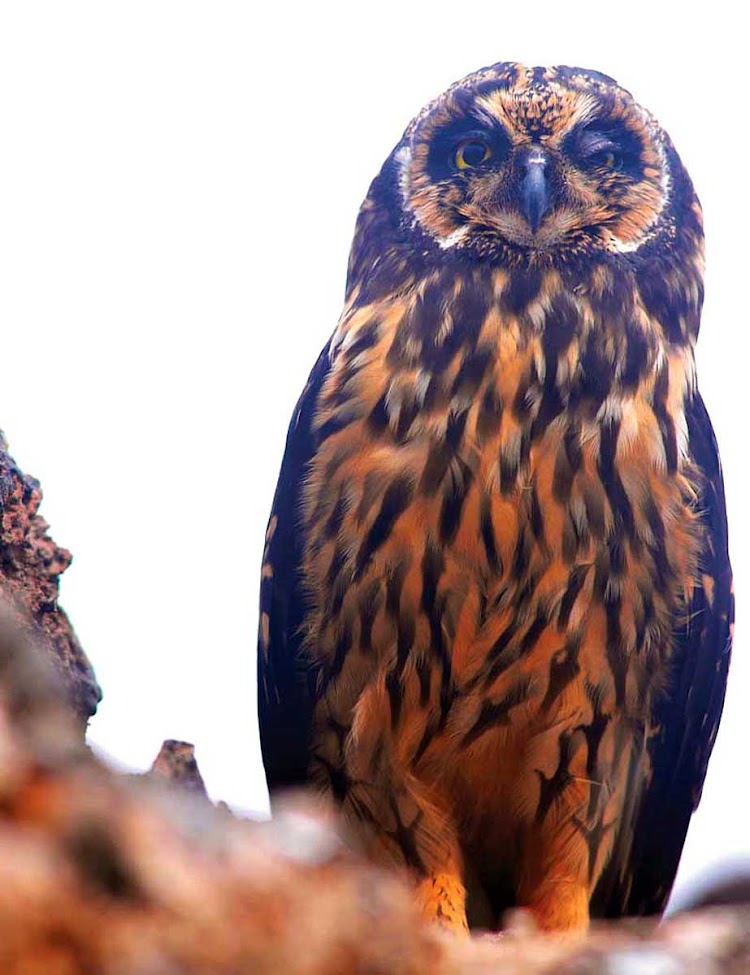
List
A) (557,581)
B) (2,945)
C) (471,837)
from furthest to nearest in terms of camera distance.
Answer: (471,837) → (557,581) → (2,945)

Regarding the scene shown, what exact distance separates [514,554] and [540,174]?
1.01 m

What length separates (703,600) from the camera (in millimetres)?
3115

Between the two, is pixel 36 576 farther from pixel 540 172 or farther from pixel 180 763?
pixel 540 172

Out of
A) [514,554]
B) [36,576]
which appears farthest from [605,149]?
[36,576]

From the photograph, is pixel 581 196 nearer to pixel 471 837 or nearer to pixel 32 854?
pixel 471 837

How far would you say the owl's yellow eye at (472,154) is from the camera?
3.44 m

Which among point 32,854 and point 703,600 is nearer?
point 32,854

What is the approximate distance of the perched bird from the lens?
2.98 meters

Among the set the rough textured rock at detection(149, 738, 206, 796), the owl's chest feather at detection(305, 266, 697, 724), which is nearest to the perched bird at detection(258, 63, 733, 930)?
the owl's chest feather at detection(305, 266, 697, 724)

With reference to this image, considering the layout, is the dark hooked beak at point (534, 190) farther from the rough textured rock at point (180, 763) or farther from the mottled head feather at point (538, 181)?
the rough textured rock at point (180, 763)

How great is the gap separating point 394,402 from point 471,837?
108cm

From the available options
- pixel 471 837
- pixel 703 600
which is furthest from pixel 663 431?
pixel 471 837

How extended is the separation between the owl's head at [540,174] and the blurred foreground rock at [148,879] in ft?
8.23

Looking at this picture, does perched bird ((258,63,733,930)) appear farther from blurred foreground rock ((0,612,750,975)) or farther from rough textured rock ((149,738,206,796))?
blurred foreground rock ((0,612,750,975))
